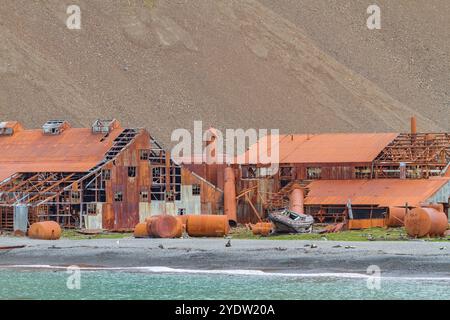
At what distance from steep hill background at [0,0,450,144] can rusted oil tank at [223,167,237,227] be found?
162 feet

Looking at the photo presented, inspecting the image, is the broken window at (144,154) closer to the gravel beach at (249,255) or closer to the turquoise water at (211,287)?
the gravel beach at (249,255)

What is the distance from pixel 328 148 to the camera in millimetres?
103125

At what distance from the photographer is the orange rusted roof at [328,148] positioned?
9969 centimetres

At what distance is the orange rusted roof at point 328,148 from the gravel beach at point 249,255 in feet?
63.9

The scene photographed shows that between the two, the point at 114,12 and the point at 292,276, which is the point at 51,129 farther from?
the point at 114,12

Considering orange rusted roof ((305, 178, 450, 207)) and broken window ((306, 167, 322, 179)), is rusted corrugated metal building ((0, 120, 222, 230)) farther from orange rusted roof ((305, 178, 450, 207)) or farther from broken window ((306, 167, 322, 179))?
orange rusted roof ((305, 178, 450, 207))

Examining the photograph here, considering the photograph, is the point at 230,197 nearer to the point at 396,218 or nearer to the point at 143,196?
the point at 143,196

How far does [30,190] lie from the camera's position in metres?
94.2

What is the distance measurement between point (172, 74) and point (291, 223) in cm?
8775

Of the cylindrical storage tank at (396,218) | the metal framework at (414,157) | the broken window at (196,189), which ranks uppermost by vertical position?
the metal framework at (414,157)

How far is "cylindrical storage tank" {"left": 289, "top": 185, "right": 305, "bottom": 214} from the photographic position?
3738 inches

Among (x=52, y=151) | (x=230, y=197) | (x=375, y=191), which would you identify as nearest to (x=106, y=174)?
(x=52, y=151)

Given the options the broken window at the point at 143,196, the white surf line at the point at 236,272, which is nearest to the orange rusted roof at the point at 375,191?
the broken window at the point at 143,196
